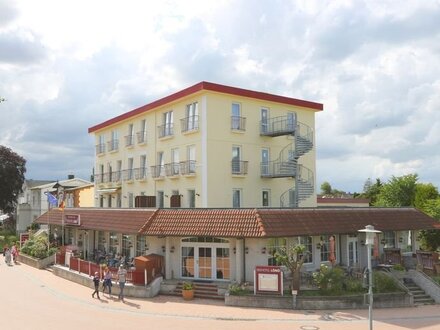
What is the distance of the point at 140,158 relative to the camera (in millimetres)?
38062

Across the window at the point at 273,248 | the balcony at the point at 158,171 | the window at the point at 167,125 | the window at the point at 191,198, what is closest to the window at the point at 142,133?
the window at the point at 167,125

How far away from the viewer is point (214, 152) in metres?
30.9

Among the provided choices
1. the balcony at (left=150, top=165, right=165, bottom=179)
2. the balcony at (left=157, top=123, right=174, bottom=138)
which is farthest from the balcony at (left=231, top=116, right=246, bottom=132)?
the balcony at (left=150, top=165, right=165, bottom=179)

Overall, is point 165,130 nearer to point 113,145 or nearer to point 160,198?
point 160,198

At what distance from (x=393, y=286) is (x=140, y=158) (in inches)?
860

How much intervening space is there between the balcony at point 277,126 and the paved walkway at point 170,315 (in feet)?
45.2

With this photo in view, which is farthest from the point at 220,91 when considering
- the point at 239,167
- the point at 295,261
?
the point at 295,261

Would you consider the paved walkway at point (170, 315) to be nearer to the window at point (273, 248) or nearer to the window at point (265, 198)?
the window at point (273, 248)

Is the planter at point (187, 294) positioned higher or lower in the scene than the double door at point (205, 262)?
lower

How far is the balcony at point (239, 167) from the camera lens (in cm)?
3174

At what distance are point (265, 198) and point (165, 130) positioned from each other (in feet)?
29.0

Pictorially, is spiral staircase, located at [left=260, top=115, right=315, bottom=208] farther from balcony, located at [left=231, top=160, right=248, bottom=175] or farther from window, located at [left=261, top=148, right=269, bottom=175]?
balcony, located at [left=231, top=160, right=248, bottom=175]

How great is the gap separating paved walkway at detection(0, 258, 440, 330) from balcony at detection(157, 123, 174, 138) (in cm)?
1337

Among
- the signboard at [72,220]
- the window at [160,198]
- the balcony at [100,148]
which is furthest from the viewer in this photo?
the balcony at [100,148]
